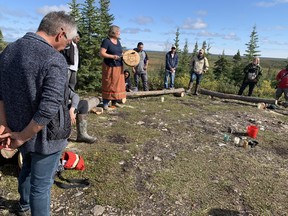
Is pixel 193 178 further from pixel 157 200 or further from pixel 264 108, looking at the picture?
pixel 264 108

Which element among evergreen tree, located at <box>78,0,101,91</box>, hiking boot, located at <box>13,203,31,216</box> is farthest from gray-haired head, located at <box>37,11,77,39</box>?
evergreen tree, located at <box>78,0,101,91</box>

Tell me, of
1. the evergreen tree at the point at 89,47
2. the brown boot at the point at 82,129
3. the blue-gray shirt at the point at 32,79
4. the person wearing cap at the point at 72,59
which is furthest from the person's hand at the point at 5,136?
the evergreen tree at the point at 89,47

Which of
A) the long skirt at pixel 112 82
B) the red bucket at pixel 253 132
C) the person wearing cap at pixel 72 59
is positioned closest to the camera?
the person wearing cap at pixel 72 59

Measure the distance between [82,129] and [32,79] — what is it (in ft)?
11.6

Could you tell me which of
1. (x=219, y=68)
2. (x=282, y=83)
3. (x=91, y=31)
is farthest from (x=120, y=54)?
(x=219, y=68)

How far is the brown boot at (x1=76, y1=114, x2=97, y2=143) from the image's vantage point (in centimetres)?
557

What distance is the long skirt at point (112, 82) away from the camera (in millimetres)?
7641

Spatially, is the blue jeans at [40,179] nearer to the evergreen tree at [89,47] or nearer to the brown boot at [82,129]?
the brown boot at [82,129]

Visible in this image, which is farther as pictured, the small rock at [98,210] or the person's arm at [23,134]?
the small rock at [98,210]

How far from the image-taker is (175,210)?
12.3 ft

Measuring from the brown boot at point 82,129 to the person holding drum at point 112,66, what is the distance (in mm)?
2222

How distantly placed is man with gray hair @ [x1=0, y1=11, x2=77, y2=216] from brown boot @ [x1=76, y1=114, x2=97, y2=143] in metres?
2.97

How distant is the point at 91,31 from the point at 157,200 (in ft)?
55.4

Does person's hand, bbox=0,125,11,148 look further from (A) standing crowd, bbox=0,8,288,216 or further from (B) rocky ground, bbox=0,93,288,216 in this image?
(B) rocky ground, bbox=0,93,288,216
